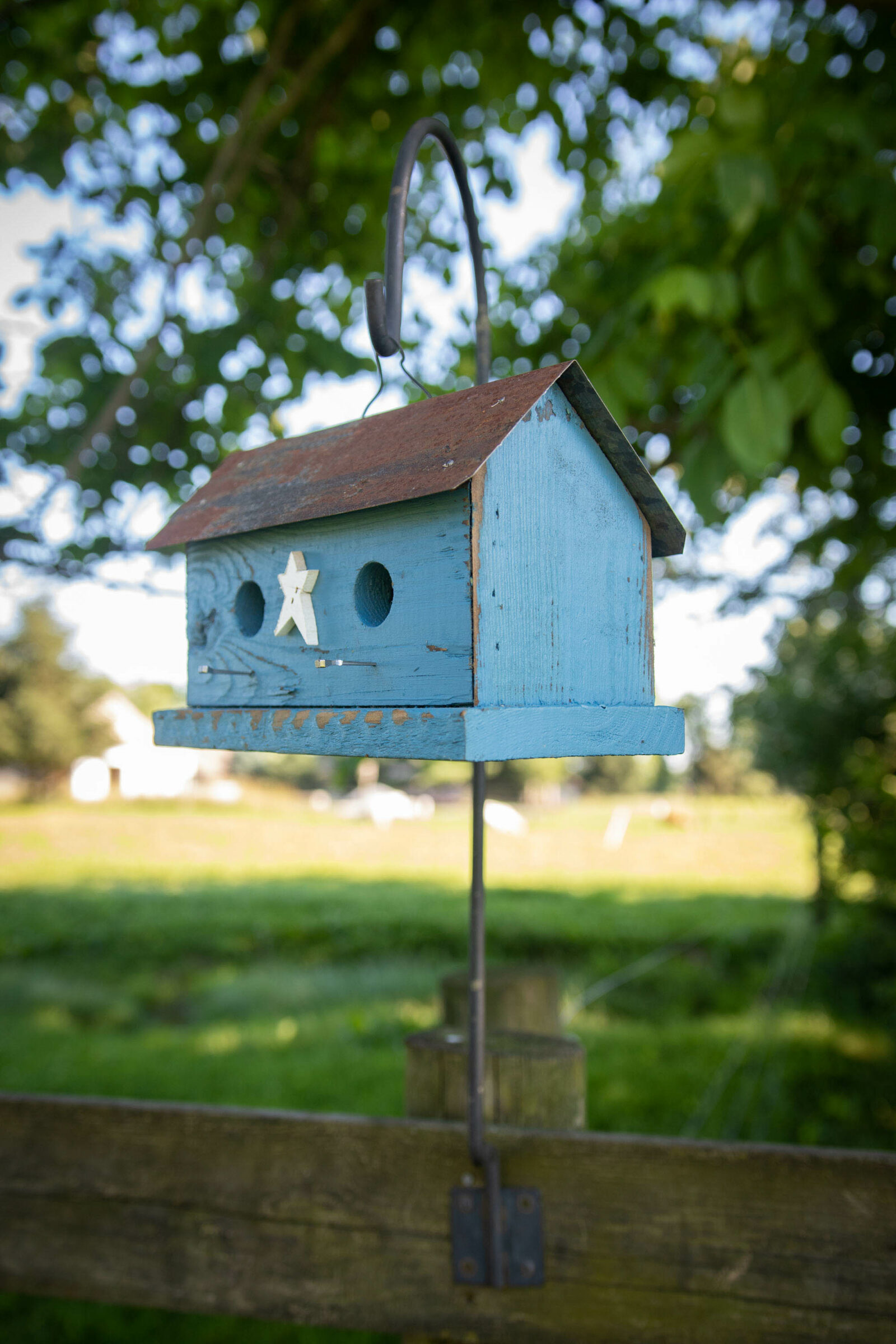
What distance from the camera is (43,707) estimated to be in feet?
57.5

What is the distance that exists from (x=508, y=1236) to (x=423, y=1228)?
131 mm

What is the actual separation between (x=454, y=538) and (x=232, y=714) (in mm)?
424

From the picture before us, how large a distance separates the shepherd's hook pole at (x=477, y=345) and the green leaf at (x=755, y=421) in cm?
65

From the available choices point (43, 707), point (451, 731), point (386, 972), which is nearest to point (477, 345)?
point (451, 731)

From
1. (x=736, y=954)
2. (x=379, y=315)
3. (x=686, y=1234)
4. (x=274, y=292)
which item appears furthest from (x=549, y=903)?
(x=379, y=315)

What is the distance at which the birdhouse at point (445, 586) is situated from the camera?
1014mm

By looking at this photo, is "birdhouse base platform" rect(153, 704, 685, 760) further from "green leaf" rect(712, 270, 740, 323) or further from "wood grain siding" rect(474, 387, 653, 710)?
"green leaf" rect(712, 270, 740, 323)

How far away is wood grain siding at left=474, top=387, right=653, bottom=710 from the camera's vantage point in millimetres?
1046

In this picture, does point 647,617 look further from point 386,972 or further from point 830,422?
point 386,972

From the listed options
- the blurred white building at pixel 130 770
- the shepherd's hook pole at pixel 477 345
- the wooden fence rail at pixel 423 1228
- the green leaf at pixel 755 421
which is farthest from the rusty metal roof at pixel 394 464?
the blurred white building at pixel 130 770

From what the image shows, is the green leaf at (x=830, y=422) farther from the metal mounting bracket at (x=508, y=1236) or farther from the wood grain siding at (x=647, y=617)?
the metal mounting bracket at (x=508, y=1236)

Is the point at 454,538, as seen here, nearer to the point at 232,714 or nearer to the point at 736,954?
the point at 232,714

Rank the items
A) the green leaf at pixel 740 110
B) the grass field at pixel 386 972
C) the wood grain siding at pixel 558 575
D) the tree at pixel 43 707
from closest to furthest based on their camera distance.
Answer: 1. the wood grain siding at pixel 558 575
2. the green leaf at pixel 740 110
3. the grass field at pixel 386 972
4. the tree at pixel 43 707

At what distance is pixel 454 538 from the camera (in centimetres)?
104
